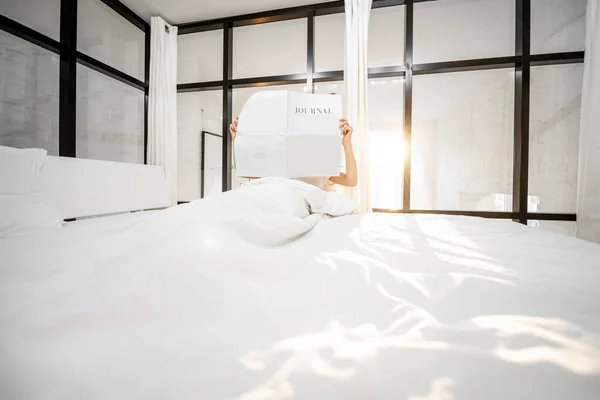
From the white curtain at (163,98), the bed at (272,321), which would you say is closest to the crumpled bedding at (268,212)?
the bed at (272,321)

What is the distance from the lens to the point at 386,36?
278 centimetres

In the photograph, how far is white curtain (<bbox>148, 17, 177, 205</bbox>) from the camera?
2.84 metres

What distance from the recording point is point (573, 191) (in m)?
2.30

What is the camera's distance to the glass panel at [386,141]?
→ 3.23m

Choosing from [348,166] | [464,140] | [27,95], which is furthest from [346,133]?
[27,95]

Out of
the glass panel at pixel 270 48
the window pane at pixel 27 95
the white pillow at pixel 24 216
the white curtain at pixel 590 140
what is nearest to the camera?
the white pillow at pixel 24 216

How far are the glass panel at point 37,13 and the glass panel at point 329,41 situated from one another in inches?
86.2

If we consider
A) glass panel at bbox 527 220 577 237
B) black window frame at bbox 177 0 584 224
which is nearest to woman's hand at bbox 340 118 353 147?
black window frame at bbox 177 0 584 224

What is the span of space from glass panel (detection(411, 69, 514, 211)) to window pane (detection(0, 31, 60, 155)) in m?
3.33

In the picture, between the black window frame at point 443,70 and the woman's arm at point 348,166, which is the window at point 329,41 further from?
the woman's arm at point 348,166

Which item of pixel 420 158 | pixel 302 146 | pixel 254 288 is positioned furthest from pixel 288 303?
pixel 420 158

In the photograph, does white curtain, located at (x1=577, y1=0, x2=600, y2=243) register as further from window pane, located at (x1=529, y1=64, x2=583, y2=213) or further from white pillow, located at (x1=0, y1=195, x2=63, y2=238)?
white pillow, located at (x1=0, y1=195, x2=63, y2=238)

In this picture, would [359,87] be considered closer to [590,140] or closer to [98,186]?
[590,140]

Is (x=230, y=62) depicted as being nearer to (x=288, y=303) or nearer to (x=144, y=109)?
(x=144, y=109)
